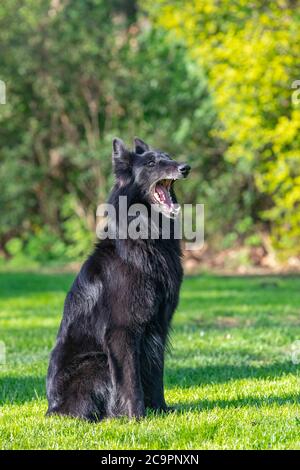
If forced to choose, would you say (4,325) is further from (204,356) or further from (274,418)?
(274,418)

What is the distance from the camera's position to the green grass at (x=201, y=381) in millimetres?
4582

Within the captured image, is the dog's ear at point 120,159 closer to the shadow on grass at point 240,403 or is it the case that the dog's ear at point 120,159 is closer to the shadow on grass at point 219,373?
the shadow on grass at point 240,403

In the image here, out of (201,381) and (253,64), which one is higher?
(253,64)

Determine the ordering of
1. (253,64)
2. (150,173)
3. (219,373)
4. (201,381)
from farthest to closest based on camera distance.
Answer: (253,64) → (219,373) → (201,381) → (150,173)

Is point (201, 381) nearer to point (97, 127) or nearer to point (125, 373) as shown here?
point (125, 373)

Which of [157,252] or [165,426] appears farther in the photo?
[157,252]

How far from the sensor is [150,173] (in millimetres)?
5336

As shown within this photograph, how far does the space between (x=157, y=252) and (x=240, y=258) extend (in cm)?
1338

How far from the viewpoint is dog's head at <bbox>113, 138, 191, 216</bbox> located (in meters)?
5.31

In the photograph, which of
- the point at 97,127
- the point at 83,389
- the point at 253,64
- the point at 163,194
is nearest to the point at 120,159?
the point at 163,194

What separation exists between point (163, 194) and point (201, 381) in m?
1.93
